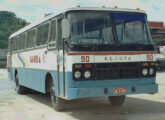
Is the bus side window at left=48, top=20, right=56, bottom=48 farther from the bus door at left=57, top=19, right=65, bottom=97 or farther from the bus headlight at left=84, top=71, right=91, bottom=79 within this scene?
the bus headlight at left=84, top=71, right=91, bottom=79

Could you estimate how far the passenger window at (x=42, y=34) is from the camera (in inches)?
417

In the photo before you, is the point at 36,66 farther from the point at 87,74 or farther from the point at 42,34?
the point at 87,74

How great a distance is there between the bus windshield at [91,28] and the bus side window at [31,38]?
3995 millimetres

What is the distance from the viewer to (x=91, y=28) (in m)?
8.58

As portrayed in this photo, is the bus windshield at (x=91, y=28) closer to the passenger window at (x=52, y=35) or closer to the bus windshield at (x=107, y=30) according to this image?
the bus windshield at (x=107, y=30)

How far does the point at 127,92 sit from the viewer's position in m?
8.67

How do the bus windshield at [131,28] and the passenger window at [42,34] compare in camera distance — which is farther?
the passenger window at [42,34]

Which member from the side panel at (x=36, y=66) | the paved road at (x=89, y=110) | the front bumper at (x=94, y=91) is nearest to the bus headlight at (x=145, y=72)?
the front bumper at (x=94, y=91)

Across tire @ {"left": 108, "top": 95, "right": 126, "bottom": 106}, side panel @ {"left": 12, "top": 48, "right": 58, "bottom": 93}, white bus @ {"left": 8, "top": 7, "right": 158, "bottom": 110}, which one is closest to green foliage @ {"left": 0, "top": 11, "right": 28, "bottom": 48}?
side panel @ {"left": 12, "top": 48, "right": 58, "bottom": 93}

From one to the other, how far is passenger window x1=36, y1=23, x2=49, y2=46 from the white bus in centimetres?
83

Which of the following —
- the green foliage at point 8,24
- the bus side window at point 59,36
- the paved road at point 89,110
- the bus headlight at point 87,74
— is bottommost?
the paved road at point 89,110

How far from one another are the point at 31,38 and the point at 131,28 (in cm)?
491

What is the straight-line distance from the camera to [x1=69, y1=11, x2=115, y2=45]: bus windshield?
8445 mm

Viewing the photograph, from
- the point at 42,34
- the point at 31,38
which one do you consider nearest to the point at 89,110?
the point at 42,34
